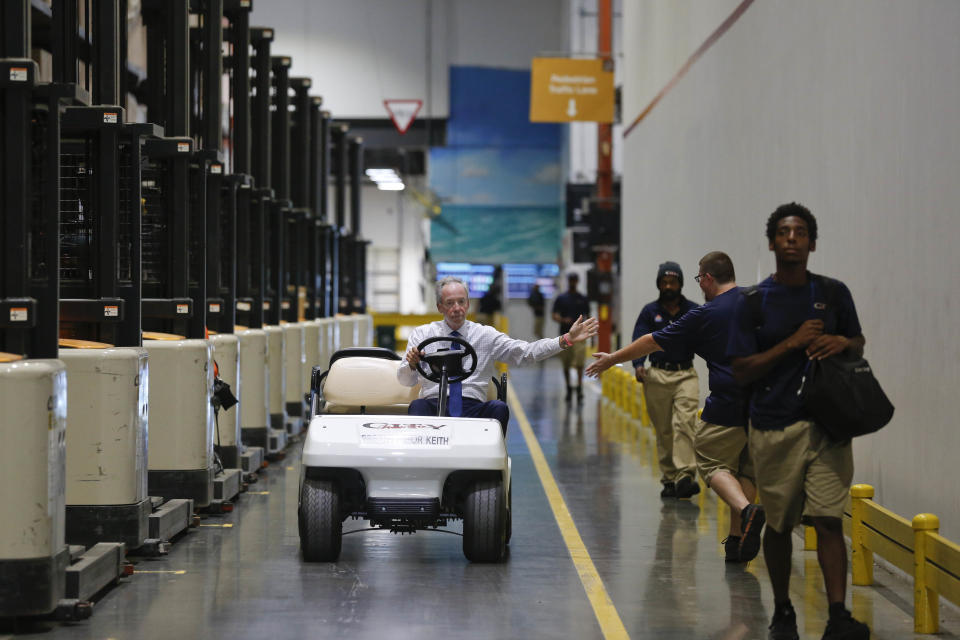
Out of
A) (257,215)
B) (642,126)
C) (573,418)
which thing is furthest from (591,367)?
(642,126)

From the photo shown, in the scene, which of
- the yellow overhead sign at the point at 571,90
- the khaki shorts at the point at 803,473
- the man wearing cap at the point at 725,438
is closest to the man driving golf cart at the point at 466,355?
the man wearing cap at the point at 725,438

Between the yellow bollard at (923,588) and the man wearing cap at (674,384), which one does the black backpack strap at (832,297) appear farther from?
the man wearing cap at (674,384)

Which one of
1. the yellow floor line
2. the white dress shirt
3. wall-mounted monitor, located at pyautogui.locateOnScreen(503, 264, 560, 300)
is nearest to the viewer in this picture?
the yellow floor line

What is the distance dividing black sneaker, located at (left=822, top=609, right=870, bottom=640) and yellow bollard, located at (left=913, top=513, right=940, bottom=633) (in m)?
0.72

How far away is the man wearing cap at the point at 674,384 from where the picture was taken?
11.6 meters

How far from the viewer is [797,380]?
6.45m

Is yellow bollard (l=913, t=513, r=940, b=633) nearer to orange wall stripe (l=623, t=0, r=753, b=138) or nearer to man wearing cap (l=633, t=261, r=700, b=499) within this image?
man wearing cap (l=633, t=261, r=700, b=499)

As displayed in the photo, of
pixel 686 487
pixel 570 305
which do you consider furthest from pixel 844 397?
pixel 570 305

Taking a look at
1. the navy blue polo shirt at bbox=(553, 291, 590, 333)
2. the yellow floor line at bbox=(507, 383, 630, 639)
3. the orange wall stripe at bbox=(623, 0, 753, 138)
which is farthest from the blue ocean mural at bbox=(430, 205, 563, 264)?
the yellow floor line at bbox=(507, 383, 630, 639)

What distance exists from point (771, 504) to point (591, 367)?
1.78m

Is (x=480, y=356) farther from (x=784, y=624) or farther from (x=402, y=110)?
(x=402, y=110)

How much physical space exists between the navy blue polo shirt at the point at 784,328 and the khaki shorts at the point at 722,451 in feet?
7.54

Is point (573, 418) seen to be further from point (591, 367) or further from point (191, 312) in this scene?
point (591, 367)

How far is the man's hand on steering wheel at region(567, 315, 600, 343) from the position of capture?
28.8ft
